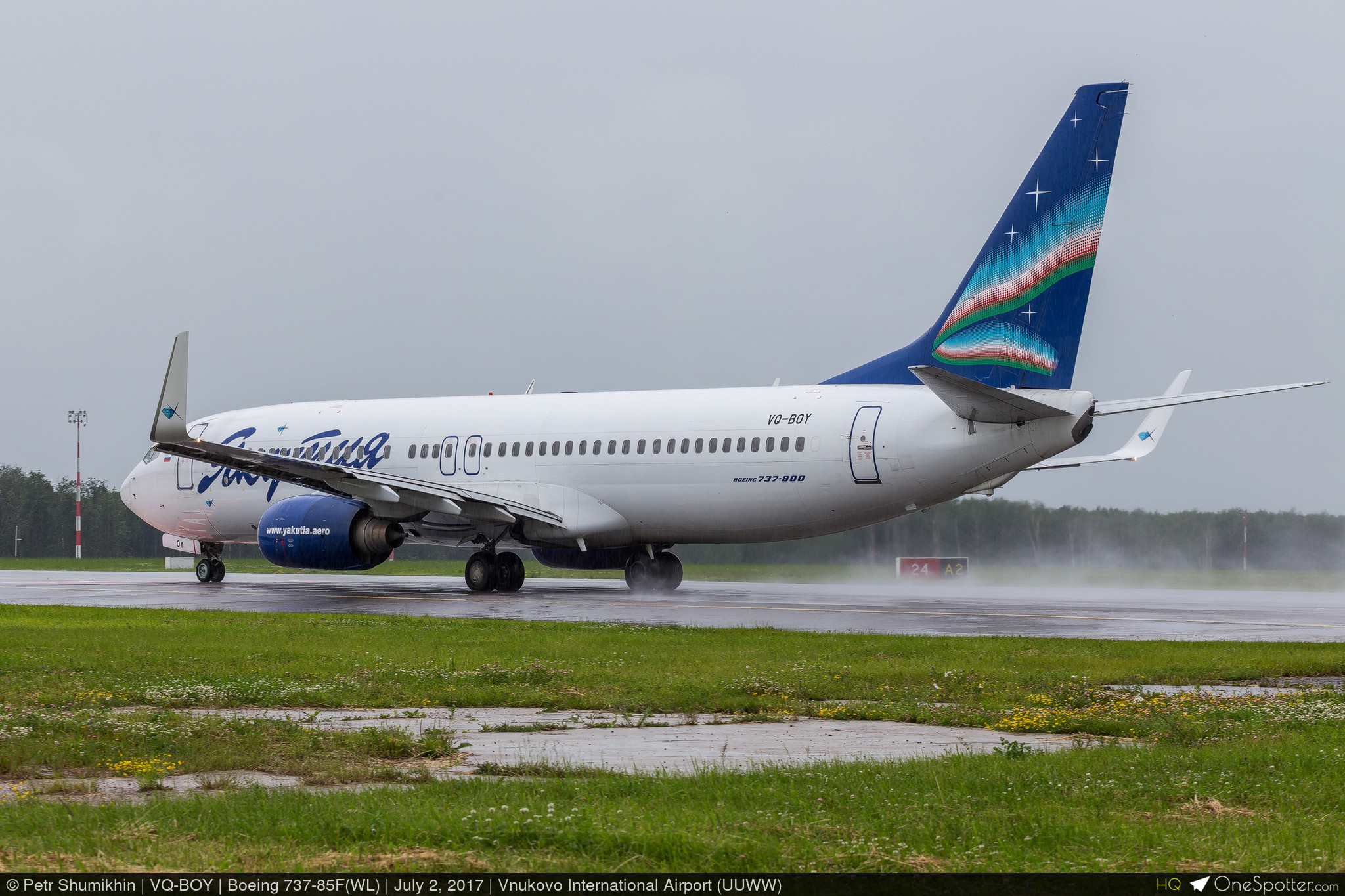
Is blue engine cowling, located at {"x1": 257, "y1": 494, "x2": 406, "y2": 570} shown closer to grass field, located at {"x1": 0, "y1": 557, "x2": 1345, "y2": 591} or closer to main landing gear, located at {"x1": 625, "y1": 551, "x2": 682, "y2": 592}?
main landing gear, located at {"x1": 625, "y1": 551, "x2": 682, "y2": 592}

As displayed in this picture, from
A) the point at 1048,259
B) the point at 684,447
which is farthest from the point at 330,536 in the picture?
the point at 1048,259

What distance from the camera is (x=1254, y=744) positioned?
8469mm

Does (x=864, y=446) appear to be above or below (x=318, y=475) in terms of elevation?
above

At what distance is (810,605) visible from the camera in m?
25.9

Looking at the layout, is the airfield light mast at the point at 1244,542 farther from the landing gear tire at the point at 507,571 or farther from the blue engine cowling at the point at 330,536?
the blue engine cowling at the point at 330,536

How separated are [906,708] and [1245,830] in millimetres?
4646

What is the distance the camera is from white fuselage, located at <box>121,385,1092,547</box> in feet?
83.6

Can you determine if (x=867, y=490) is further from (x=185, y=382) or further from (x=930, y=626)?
(x=185, y=382)

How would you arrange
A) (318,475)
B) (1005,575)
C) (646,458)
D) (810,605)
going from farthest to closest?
1. (1005,575)
2. (646,458)
3. (318,475)
4. (810,605)

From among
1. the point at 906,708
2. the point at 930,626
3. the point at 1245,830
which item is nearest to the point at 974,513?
the point at 930,626

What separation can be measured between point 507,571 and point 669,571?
12.8 ft

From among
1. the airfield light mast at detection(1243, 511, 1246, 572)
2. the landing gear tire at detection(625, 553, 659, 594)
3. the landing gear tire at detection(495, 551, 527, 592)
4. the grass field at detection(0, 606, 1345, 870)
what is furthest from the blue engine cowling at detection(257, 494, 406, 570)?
the airfield light mast at detection(1243, 511, 1246, 572)

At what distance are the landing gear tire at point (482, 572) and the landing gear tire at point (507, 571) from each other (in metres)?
0.08

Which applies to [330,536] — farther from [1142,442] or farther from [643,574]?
[1142,442]
